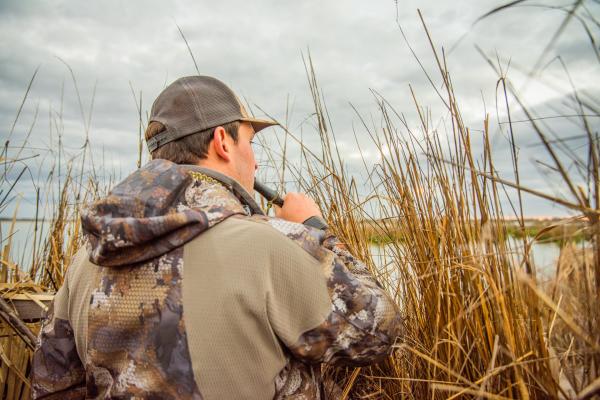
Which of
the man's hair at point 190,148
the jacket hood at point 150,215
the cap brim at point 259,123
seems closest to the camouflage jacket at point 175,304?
the jacket hood at point 150,215

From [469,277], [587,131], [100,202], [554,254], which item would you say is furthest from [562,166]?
[100,202]

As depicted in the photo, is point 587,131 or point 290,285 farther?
point 290,285

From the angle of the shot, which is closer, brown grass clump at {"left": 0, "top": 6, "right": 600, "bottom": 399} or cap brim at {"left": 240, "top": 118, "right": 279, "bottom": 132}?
brown grass clump at {"left": 0, "top": 6, "right": 600, "bottom": 399}

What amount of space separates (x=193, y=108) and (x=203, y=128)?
0.10m

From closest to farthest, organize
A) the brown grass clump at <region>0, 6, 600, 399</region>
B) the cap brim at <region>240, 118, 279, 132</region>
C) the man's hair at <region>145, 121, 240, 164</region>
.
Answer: the brown grass clump at <region>0, 6, 600, 399</region> < the man's hair at <region>145, 121, 240, 164</region> < the cap brim at <region>240, 118, 279, 132</region>

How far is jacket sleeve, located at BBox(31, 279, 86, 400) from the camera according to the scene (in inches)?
57.8

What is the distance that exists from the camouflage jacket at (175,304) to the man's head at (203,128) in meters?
0.34

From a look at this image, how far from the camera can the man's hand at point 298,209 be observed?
1.70 metres

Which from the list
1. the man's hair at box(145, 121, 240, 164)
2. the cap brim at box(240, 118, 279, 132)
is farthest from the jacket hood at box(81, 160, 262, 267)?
the cap brim at box(240, 118, 279, 132)

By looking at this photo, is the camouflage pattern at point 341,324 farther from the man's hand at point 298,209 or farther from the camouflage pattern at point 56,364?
the camouflage pattern at point 56,364

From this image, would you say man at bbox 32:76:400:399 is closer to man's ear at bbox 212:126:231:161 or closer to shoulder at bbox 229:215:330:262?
shoulder at bbox 229:215:330:262

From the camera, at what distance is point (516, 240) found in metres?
1.28

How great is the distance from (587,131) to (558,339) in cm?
73

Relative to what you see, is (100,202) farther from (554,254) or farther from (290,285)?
(554,254)
